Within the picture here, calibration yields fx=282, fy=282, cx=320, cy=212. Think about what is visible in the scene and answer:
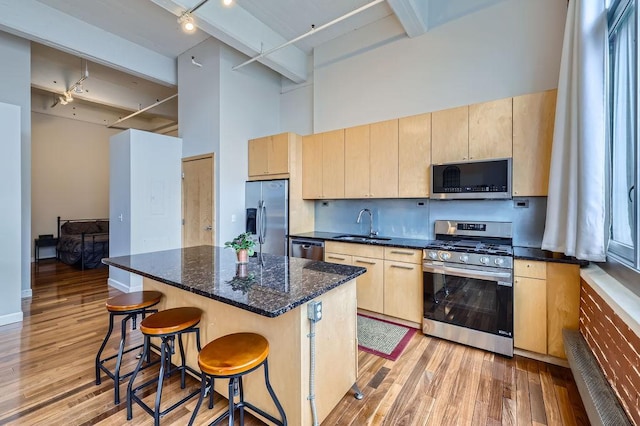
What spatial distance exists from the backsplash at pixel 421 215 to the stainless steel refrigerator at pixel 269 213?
66cm

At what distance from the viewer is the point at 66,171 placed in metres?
7.35

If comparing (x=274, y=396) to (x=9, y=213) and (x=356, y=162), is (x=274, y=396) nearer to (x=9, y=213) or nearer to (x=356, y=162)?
(x=356, y=162)

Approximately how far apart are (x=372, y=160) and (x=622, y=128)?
2236mm

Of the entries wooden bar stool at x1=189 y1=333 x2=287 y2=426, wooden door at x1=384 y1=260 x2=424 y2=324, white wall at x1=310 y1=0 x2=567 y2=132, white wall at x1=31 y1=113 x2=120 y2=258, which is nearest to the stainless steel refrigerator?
white wall at x1=310 y1=0 x2=567 y2=132

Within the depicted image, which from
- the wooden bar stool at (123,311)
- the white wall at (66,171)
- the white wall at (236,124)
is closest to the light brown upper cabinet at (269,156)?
the white wall at (236,124)

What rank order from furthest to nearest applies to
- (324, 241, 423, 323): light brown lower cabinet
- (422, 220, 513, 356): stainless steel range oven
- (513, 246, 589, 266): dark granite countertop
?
(324, 241, 423, 323): light brown lower cabinet, (422, 220, 513, 356): stainless steel range oven, (513, 246, 589, 266): dark granite countertop

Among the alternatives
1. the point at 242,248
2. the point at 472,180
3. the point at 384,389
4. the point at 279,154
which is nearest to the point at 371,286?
the point at 384,389

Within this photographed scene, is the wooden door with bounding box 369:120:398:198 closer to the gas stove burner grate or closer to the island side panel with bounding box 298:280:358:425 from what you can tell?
the gas stove burner grate

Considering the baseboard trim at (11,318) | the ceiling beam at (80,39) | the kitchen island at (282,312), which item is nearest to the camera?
the kitchen island at (282,312)

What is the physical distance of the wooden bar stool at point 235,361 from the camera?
4.51 ft

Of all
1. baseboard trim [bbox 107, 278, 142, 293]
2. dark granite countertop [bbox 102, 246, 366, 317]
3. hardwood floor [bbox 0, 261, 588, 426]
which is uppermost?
dark granite countertop [bbox 102, 246, 366, 317]

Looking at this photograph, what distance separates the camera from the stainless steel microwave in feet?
9.20

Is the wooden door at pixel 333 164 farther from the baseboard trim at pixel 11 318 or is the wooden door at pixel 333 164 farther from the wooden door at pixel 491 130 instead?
the baseboard trim at pixel 11 318

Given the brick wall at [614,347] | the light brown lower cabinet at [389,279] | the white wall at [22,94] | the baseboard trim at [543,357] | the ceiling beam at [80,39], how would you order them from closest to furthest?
the brick wall at [614,347] < the baseboard trim at [543,357] < the light brown lower cabinet at [389,279] < the ceiling beam at [80,39] < the white wall at [22,94]
